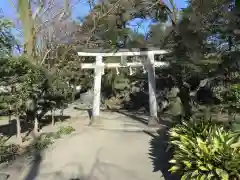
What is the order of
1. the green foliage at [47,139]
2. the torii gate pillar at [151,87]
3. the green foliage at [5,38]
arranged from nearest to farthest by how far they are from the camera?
the green foliage at [5,38] → the green foliage at [47,139] → the torii gate pillar at [151,87]

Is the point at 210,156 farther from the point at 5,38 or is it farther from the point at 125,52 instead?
the point at 125,52

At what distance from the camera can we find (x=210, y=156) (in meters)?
4.98

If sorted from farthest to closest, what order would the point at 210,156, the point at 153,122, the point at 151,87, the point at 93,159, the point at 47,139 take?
the point at 151,87, the point at 153,122, the point at 47,139, the point at 93,159, the point at 210,156

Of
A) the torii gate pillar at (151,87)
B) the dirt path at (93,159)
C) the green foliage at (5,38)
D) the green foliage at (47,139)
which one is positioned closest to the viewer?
the dirt path at (93,159)

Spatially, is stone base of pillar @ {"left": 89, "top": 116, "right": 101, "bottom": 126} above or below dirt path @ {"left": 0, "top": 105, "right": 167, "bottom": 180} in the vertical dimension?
above

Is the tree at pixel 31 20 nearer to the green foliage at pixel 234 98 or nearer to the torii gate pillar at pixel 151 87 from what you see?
the torii gate pillar at pixel 151 87

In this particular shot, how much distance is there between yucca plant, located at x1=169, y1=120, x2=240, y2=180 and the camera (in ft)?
Result: 15.6

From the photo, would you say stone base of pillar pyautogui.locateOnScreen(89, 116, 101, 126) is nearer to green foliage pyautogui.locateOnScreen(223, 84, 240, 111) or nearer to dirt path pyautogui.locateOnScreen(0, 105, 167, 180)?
dirt path pyautogui.locateOnScreen(0, 105, 167, 180)

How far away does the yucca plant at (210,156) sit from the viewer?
476cm

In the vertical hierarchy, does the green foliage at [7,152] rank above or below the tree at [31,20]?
below

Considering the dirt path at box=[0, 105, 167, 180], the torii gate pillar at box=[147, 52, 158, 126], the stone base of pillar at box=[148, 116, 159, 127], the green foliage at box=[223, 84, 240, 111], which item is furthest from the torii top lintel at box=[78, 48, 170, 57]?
the green foliage at box=[223, 84, 240, 111]

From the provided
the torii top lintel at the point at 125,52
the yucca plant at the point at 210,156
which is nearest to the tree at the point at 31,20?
the torii top lintel at the point at 125,52

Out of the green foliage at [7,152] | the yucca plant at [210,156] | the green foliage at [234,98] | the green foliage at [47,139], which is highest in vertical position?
the green foliage at [234,98]

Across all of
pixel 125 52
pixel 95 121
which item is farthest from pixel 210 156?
pixel 125 52
